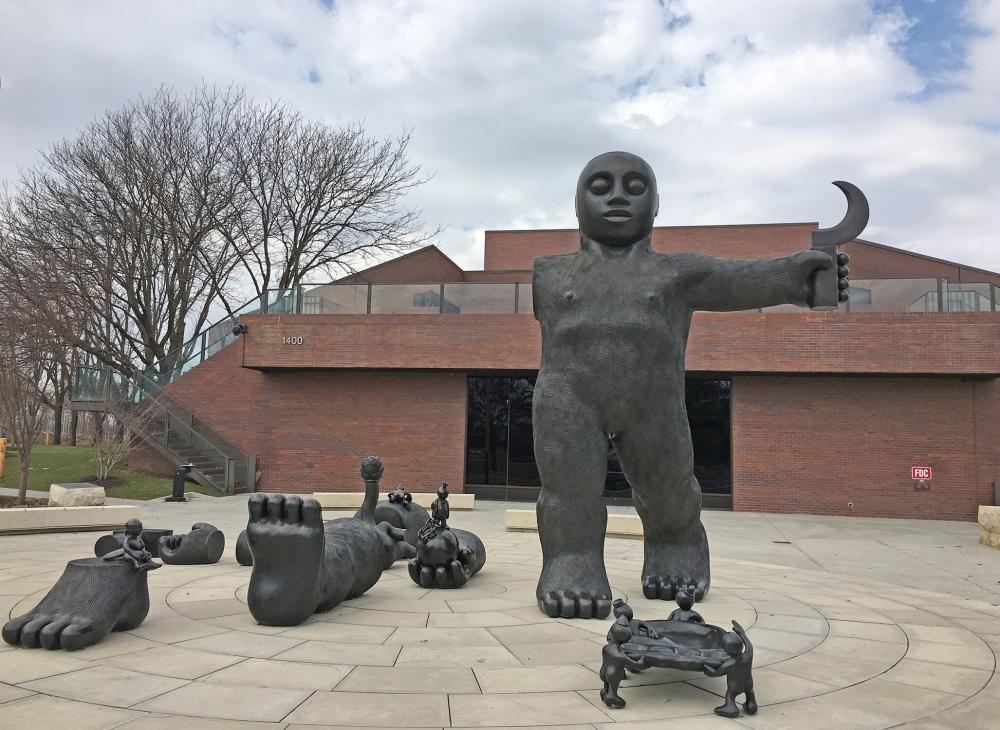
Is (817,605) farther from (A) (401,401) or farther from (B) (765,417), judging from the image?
(A) (401,401)

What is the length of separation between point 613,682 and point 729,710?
0.42 m

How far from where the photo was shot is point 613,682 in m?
2.70

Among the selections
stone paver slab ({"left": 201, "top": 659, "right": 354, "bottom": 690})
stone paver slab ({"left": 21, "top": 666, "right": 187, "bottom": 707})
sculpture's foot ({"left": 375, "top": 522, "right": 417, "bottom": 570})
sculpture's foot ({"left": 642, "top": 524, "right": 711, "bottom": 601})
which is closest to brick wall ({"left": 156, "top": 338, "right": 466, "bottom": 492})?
sculpture's foot ({"left": 375, "top": 522, "right": 417, "bottom": 570})

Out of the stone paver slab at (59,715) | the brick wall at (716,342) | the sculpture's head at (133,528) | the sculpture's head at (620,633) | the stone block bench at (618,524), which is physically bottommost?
the stone block bench at (618,524)

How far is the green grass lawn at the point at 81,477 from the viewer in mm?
16125

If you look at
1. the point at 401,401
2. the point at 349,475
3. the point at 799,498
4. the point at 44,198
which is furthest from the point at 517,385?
the point at 44,198

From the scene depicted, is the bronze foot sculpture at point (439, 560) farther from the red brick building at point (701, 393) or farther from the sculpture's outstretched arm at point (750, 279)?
the red brick building at point (701, 393)

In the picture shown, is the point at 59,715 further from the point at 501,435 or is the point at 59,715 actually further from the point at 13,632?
the point at 501,435

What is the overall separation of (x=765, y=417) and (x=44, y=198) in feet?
70.2

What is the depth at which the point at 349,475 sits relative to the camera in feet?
58.5

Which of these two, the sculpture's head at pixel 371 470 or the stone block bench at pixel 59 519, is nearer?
the sculpture's head at pixel 371 470

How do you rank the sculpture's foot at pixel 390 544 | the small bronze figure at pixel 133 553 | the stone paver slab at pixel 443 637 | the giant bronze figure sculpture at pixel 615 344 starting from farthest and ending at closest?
the sculpture's foot at pixel 390 544, the giant bronze figure sculpture at pixel 615 344, the small bronze figure at pixel 133 553, the stone paver slab at pixel 443 637

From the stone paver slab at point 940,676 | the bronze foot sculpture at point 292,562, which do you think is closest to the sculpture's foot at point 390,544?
the bronze foot sculpture at point 292,562

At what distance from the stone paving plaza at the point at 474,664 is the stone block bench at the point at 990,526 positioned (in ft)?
22.4
